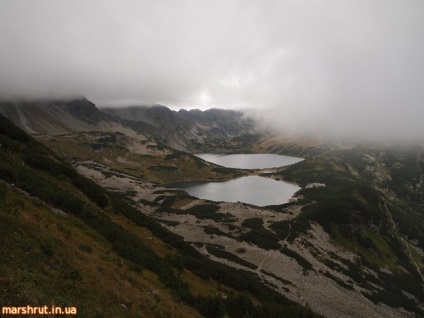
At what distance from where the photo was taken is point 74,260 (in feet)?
72.1

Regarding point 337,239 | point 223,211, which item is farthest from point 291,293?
point 223,211

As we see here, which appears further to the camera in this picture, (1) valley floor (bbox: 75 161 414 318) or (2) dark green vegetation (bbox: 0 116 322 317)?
(1) valley floor (bbox: 75 161 414 318)

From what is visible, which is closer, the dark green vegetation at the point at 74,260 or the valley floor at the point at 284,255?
the dark green vegetation at the point at 74,260

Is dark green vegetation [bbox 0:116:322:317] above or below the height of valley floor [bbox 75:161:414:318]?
above

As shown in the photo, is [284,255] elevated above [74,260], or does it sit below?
below

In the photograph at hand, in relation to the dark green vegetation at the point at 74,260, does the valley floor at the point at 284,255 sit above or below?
below

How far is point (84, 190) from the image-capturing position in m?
47.2

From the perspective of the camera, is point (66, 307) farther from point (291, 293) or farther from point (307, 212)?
point (307, 212)

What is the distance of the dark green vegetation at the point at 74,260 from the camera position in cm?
1720

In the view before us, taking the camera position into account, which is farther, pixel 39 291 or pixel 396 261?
pixel 396 261

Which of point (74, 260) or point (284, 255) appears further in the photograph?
point (284, 255)

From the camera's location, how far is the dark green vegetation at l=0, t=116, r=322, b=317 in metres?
17.2

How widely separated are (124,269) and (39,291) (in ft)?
38.8

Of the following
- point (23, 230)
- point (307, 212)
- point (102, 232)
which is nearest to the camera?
point (23, 230)
